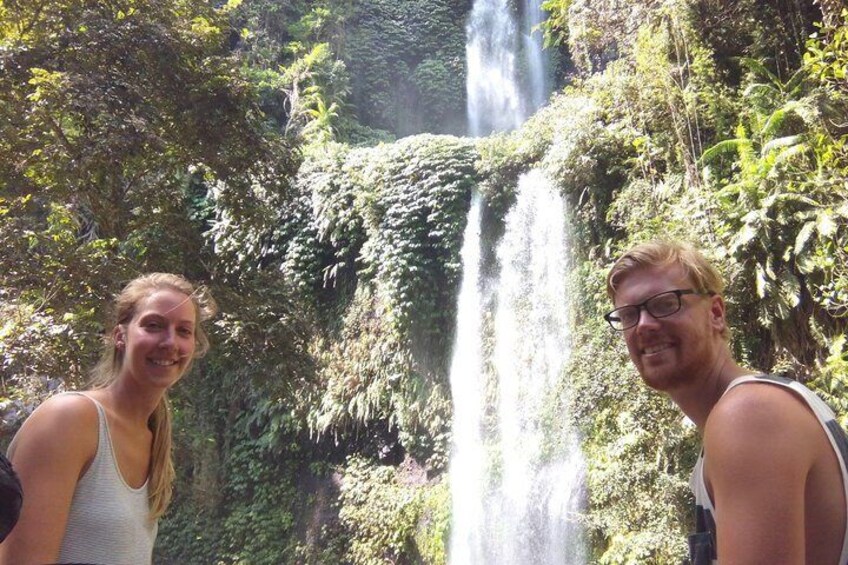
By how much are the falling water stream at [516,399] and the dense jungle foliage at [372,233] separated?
309 millimetres

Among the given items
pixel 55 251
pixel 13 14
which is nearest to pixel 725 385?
pixel 55 251

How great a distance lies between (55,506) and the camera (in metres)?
1.43

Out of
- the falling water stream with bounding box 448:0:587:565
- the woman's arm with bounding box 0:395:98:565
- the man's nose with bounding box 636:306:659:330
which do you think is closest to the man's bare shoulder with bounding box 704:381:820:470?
the man's nose with bounding box 636:306:659:330

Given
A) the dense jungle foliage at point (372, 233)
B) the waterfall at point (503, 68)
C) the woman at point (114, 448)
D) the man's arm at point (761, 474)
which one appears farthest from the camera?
the waterfall at point (503, 68)

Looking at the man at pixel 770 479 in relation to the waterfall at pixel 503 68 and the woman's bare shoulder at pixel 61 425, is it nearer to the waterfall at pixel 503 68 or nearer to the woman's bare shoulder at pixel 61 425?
the woman's bare shoulder at pixel 61 425

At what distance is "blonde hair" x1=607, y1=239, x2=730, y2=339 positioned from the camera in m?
1.32

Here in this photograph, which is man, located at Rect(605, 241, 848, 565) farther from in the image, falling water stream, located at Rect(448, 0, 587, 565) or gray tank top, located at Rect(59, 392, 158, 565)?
falling water stream, located at Rect(448, 0, 587, 565)

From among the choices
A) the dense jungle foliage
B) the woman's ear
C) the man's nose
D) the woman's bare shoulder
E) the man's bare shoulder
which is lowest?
the man's bare shoulder

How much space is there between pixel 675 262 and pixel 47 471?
132cm

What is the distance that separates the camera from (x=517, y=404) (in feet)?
34.6

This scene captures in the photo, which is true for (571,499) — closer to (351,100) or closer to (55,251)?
(55,251)

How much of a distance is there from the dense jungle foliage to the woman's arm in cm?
422

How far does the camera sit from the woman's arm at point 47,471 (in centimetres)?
140

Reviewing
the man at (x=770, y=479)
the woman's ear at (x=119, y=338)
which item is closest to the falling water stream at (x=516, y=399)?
the woman's ear at (x=119, y=338)
